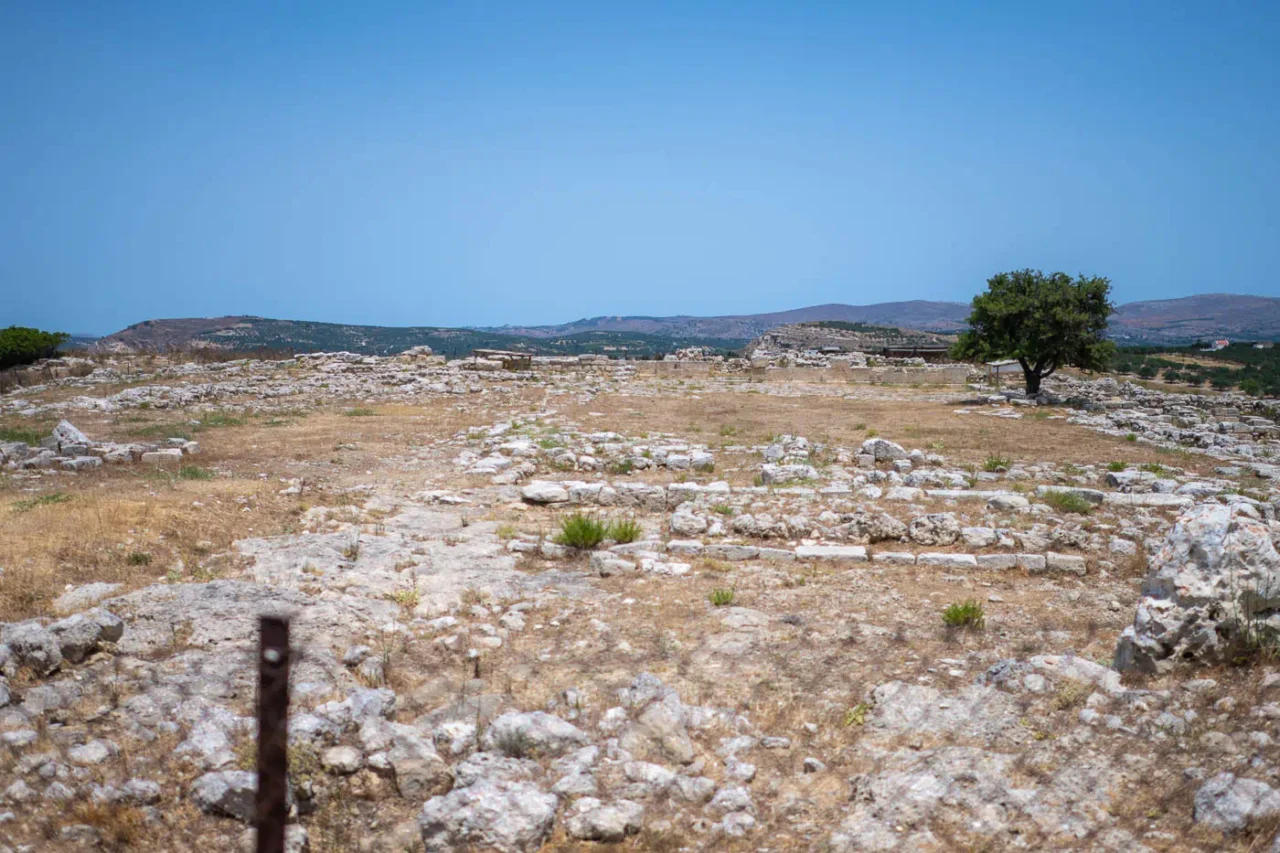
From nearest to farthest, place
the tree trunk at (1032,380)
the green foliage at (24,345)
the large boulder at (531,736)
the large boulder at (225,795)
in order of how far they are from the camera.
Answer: the large boulder at (225,795) → the large boulder at (531,736) → the tree trunk at (1032,380) → the green foliage at (24,345)

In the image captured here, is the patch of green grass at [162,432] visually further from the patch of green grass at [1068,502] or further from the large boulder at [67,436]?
the patch of green grass at [1068,502]

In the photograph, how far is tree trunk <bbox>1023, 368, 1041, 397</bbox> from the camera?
2744 cm

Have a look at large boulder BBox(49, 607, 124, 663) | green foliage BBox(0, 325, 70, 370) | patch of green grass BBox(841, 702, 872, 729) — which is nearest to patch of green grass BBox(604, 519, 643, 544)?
patch of green grass BBox(841, 702, 872, 729)

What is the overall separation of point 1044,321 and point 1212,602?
75.5 feet

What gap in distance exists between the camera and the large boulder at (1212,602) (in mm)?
4969

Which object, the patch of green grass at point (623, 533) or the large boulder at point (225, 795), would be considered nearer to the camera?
the large boulder at point (225, 795)

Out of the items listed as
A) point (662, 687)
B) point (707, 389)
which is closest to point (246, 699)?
point (662, 687)

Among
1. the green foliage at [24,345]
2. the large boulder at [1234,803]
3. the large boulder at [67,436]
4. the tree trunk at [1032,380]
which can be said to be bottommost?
the large boulder at [1234,803]

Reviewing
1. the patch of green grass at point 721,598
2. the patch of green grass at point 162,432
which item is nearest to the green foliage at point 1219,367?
the patch of green grass at point 721,598

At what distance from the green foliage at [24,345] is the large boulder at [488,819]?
128ft

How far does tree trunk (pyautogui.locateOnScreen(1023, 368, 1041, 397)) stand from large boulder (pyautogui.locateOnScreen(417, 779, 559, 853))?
2742 centimetres

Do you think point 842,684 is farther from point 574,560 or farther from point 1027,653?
point 574,560

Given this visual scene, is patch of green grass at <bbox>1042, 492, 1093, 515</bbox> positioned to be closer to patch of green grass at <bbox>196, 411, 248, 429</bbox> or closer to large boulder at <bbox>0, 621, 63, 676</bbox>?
large boulder at <bbox>0, 621, 63, 676</bbox>

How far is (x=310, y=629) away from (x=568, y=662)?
2.06 m
